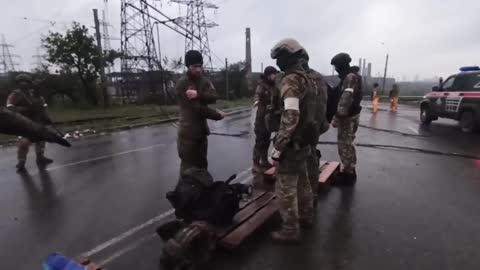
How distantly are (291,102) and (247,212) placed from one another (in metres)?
1.45

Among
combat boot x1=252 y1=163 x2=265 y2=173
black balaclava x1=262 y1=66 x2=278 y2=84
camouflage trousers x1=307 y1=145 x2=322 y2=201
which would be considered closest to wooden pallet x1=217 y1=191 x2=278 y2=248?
camouflage trousers x1=307 y1=145 x2=322 y2=201

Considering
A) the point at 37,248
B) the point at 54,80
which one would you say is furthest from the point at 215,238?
the point at 54,80

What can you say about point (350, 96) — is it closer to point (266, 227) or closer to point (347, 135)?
point (347, 135)

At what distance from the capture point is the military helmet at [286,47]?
310 cm

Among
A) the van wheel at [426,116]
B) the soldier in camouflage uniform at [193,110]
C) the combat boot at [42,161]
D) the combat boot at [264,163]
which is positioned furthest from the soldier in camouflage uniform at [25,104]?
the van wheel at [426,116]

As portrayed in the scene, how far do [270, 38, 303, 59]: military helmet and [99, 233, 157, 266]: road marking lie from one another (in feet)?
7.82

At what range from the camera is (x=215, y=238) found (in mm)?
3016

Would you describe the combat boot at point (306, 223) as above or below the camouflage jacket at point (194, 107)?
below

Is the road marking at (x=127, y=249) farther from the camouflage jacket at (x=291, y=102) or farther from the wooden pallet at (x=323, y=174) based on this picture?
the wooden pallet at (x=323, y=174)

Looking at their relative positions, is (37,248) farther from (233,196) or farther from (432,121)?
(432,121)

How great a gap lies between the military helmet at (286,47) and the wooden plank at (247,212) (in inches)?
70.0

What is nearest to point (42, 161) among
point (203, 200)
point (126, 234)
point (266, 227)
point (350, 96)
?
point (126, 234)

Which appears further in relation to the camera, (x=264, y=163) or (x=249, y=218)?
(x=264, y=163)

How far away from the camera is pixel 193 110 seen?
12.8 feet
